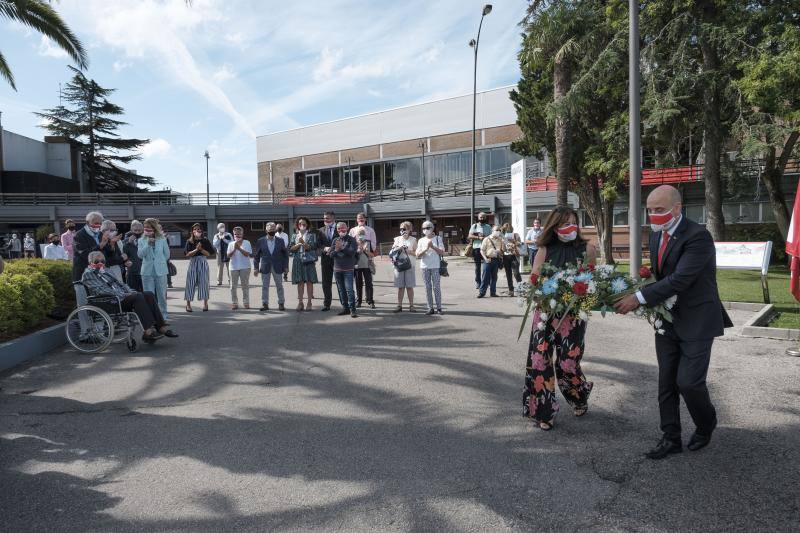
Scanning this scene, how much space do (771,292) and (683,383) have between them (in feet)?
36.6

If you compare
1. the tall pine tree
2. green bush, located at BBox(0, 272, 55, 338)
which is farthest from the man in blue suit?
the tall pine tree

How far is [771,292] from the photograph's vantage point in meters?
12.8

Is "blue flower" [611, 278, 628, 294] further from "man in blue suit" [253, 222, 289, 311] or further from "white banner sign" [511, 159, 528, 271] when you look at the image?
"white banner sign" [511, 159, 528, 271]

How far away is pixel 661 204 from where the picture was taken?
3904 millimetres

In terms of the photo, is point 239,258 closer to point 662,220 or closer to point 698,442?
point 662,220

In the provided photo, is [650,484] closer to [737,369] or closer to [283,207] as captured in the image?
[737,369]

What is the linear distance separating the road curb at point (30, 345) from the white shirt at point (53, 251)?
9.42m

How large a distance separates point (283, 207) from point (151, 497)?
40.2 m

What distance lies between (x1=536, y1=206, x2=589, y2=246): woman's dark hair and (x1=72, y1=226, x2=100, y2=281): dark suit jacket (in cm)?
673

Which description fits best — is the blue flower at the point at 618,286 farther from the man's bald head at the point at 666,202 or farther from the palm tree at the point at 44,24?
the palm tree at the point at 44,24

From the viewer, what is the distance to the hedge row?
25.5ft

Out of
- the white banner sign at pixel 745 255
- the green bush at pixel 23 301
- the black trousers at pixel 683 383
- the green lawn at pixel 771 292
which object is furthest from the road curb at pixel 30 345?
the white banner sign at pixel 745 255

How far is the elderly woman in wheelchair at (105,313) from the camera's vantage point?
7.77 m

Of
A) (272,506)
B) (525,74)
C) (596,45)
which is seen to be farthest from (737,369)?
(525,74)
